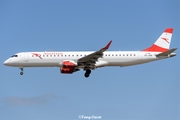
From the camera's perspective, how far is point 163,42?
196 ft

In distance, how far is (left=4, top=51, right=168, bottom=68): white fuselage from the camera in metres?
54.8

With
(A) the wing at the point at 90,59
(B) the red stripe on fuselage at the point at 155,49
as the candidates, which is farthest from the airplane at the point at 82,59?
(B) the red stripe on fuselage at the point at 155,49

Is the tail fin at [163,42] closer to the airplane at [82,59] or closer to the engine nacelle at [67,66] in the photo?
the airplane at [82,59]

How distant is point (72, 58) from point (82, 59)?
182 cm

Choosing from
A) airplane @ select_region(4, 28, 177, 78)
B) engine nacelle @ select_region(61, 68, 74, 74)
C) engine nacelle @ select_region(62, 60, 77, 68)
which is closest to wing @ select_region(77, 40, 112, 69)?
airplane @ select_region(4, 28, 177, 78)

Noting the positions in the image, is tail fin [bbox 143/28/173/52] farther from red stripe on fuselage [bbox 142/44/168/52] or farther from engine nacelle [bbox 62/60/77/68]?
engine nacelle [bbox 62/60/77/68]

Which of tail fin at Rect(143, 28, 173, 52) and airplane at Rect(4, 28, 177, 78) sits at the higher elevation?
tail fin at Rect(143, 28, 173, 52)

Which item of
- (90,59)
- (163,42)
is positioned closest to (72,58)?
(90,59)

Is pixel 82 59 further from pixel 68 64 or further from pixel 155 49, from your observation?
pixel 155 49

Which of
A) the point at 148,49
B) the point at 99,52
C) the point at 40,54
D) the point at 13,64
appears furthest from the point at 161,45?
the point at 13,64

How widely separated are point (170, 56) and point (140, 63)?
13.6 ft

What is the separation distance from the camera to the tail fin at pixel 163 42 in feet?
191

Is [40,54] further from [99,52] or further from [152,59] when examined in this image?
[152,59]

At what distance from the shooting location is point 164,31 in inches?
2391
